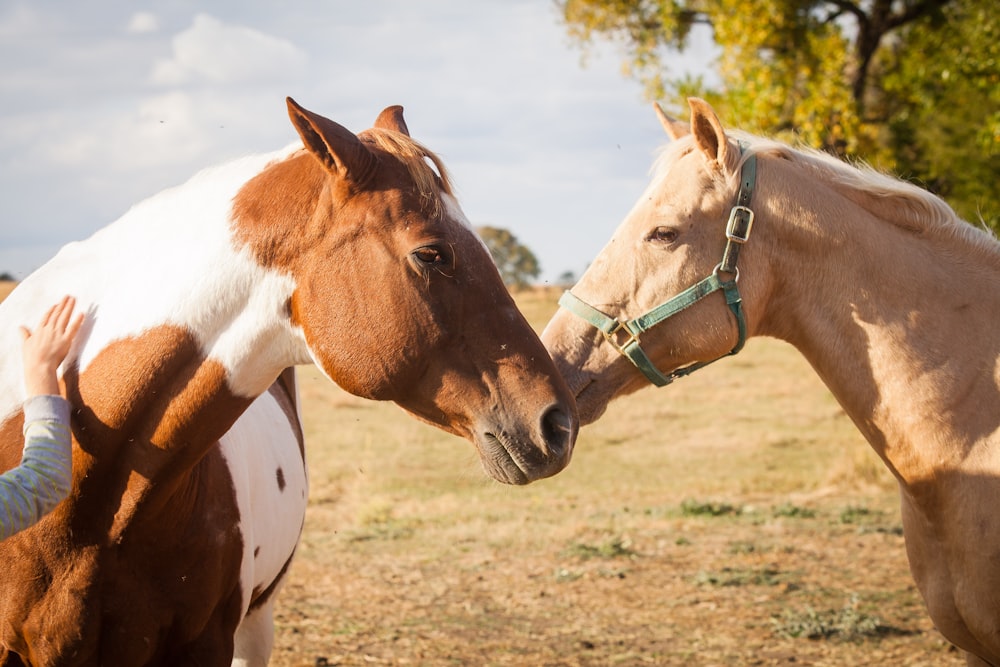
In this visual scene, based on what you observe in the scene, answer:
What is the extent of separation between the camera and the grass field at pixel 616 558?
16.0 feet

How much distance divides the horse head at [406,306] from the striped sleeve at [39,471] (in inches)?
24.1

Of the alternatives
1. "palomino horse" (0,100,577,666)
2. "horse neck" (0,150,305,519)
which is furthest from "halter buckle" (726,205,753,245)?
"horse neck" (0,150,305,519)

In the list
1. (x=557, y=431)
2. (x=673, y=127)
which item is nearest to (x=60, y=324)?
(x=557, y=431)

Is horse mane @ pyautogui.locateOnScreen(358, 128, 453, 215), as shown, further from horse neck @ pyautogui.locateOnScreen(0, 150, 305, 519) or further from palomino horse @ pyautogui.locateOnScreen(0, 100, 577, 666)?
horse neck @ pyautogui.locateOnScreen(0, 150, 305, 519)

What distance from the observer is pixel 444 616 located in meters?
5.36

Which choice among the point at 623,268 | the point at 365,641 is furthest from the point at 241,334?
the point at 365,641

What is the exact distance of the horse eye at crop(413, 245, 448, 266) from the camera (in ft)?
7.24

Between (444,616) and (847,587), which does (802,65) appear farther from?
(444,616)

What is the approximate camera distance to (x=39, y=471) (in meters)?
2.08

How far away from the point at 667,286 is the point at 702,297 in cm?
12

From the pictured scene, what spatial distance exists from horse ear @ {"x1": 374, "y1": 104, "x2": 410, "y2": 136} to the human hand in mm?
979

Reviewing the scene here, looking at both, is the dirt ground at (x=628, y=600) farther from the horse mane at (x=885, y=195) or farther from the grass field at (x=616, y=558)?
the horse mane at (x=885, y=195)

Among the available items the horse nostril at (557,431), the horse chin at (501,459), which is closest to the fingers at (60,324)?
the horse chin at (501,459)

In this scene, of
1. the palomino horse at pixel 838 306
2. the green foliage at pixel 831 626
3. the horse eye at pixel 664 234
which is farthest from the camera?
the green foliage at pixel 831 626
